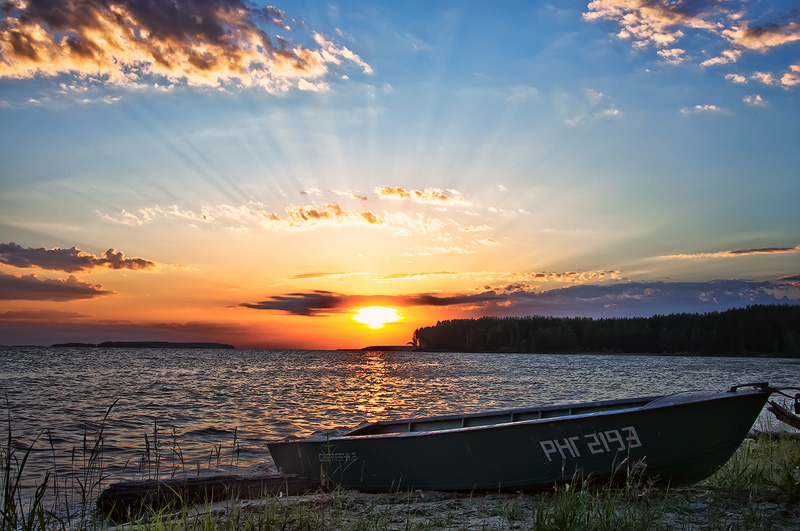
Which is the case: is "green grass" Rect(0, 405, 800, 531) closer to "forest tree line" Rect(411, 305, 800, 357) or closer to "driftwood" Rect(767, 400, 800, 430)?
"driftwood" Rect(767, 400, 800, 430)

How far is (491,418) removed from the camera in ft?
32.4

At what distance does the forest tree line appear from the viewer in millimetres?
124188

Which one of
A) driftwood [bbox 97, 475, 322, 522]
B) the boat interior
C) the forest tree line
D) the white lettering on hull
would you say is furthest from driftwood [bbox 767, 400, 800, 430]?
the forest tree line

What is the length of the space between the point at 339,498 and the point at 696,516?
373 centimetres

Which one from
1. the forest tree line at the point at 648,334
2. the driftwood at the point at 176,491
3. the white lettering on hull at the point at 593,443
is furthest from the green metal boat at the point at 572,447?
the forest tree line at the point at 648,334

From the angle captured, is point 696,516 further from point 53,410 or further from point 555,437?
point 53,410

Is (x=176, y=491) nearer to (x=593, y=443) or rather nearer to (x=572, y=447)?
(x=572, y=447)

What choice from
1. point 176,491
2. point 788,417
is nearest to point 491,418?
point 788,417

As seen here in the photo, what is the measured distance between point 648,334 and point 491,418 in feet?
509

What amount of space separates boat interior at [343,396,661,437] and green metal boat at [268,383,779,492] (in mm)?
605

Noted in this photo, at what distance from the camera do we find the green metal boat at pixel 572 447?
6.68m

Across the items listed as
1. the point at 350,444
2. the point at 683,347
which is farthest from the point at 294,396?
the point at 683,347

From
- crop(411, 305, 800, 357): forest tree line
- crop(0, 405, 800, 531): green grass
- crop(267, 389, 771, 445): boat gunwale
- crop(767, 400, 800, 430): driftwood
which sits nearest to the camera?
crop(0, 405, 800, 531): green grass

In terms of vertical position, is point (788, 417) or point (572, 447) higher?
point (788, 417)
